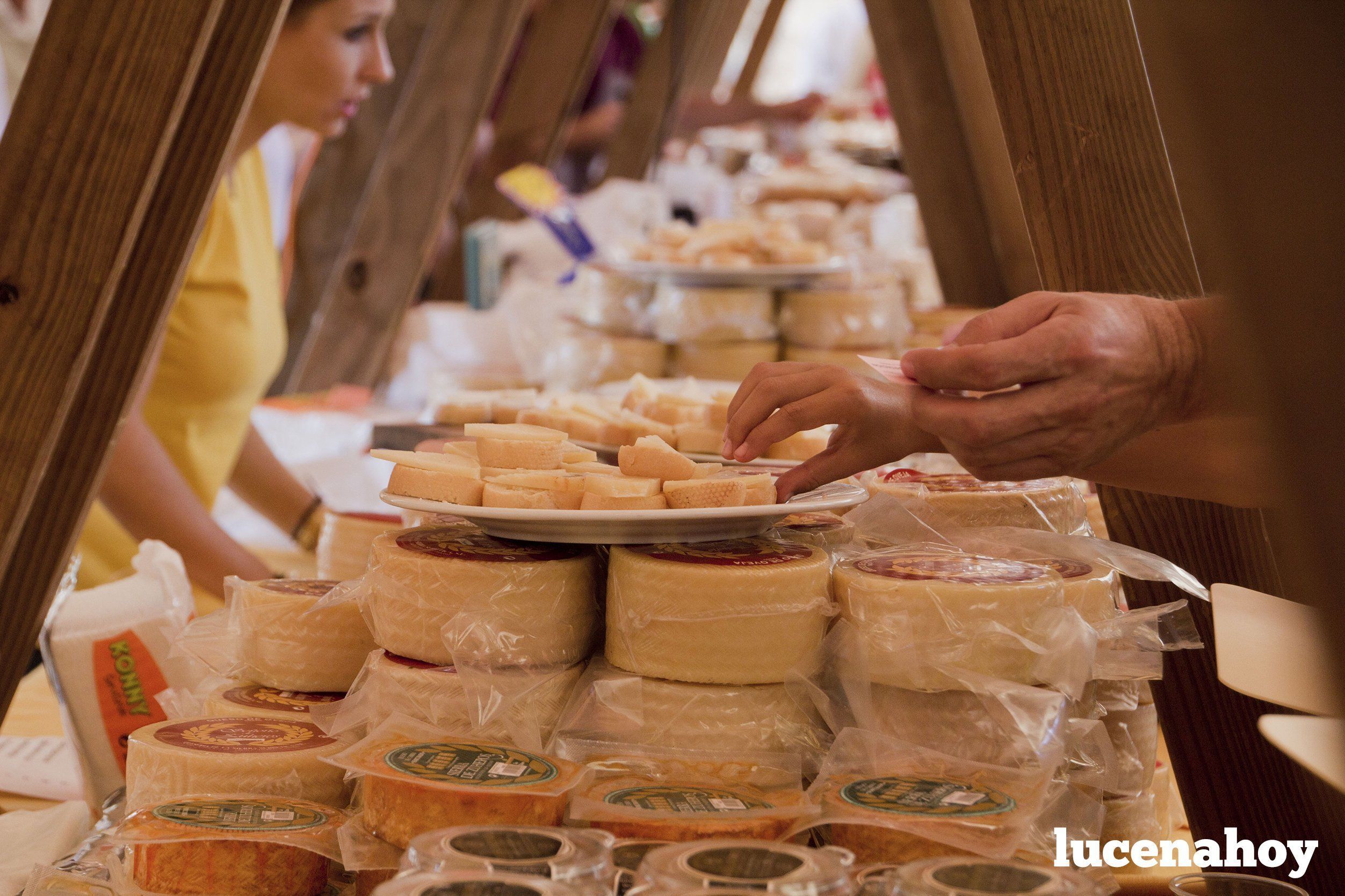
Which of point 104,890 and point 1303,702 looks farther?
point 104,890

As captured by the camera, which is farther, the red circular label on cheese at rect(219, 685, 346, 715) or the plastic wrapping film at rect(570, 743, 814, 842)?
the red circular label on cheese at rect(219, 685, 346, 715)

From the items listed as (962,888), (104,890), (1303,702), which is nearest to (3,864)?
(104,890)

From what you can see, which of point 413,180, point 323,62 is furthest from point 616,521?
point 413,180

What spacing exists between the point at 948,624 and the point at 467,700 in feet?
1.37

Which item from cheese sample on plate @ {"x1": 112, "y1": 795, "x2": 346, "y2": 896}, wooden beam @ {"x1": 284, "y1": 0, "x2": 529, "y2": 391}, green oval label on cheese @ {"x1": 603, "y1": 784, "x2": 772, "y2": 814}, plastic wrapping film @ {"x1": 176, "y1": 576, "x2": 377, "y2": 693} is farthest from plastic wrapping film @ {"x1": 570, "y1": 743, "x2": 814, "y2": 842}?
wooden beam @ {"x1": 284, "y1": 0, "x2": 529, "y2": 391}

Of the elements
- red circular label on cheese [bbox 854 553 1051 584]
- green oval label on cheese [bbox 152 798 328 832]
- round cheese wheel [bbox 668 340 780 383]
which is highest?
round cheese wheel [bbox 668 340 780 383]

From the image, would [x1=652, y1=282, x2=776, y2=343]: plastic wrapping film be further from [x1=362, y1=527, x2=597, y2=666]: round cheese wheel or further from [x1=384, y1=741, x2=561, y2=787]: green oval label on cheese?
[x1=384, y1=741, x2=561, y2=787]: green oval label on cheese

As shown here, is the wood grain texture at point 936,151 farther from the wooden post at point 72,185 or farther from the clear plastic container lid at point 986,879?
the clear plastic container lid at point 986,879

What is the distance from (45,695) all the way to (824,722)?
52.0 inches

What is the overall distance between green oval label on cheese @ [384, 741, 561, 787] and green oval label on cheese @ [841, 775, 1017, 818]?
25cm

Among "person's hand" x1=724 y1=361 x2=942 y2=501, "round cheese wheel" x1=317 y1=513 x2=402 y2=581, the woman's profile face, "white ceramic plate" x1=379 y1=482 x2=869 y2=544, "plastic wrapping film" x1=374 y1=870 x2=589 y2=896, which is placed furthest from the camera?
the woman's profile face

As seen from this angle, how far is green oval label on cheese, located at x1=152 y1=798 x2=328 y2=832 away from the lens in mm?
941

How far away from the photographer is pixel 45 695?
1.81 metres

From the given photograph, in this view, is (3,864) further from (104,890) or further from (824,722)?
(824,722)
